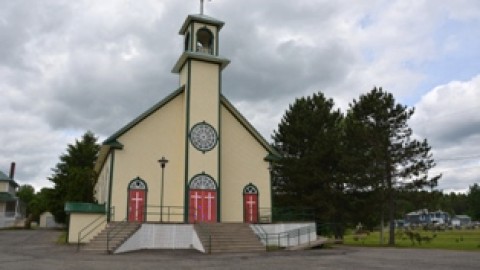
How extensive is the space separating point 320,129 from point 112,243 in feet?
71.0

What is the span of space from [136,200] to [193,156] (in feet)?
13.4

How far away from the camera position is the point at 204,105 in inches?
1039

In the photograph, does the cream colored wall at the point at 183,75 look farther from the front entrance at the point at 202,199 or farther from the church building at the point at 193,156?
the front entrance at the point at 202,199

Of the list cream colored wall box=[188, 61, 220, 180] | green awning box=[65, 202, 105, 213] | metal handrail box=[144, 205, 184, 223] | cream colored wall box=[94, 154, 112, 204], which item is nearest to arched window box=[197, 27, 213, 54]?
cream colored wall box=[188, 61, 220, 180]

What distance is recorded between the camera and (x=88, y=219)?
23.6 meters

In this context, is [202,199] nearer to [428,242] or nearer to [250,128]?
Result: [250,128]

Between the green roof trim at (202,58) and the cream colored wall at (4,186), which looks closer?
the green roof trim at (202,58)

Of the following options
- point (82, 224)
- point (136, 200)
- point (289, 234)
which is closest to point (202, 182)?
point (136, 200)

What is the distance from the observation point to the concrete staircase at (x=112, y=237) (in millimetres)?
19578

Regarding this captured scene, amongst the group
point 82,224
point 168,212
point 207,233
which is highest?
point 168,212

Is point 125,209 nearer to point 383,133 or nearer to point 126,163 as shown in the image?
point 126,163

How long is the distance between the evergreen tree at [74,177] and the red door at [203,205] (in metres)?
14.4

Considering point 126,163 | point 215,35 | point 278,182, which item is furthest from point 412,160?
point 126,163

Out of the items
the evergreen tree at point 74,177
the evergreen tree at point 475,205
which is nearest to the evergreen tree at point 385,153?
the evergreen tree at point 74,177
